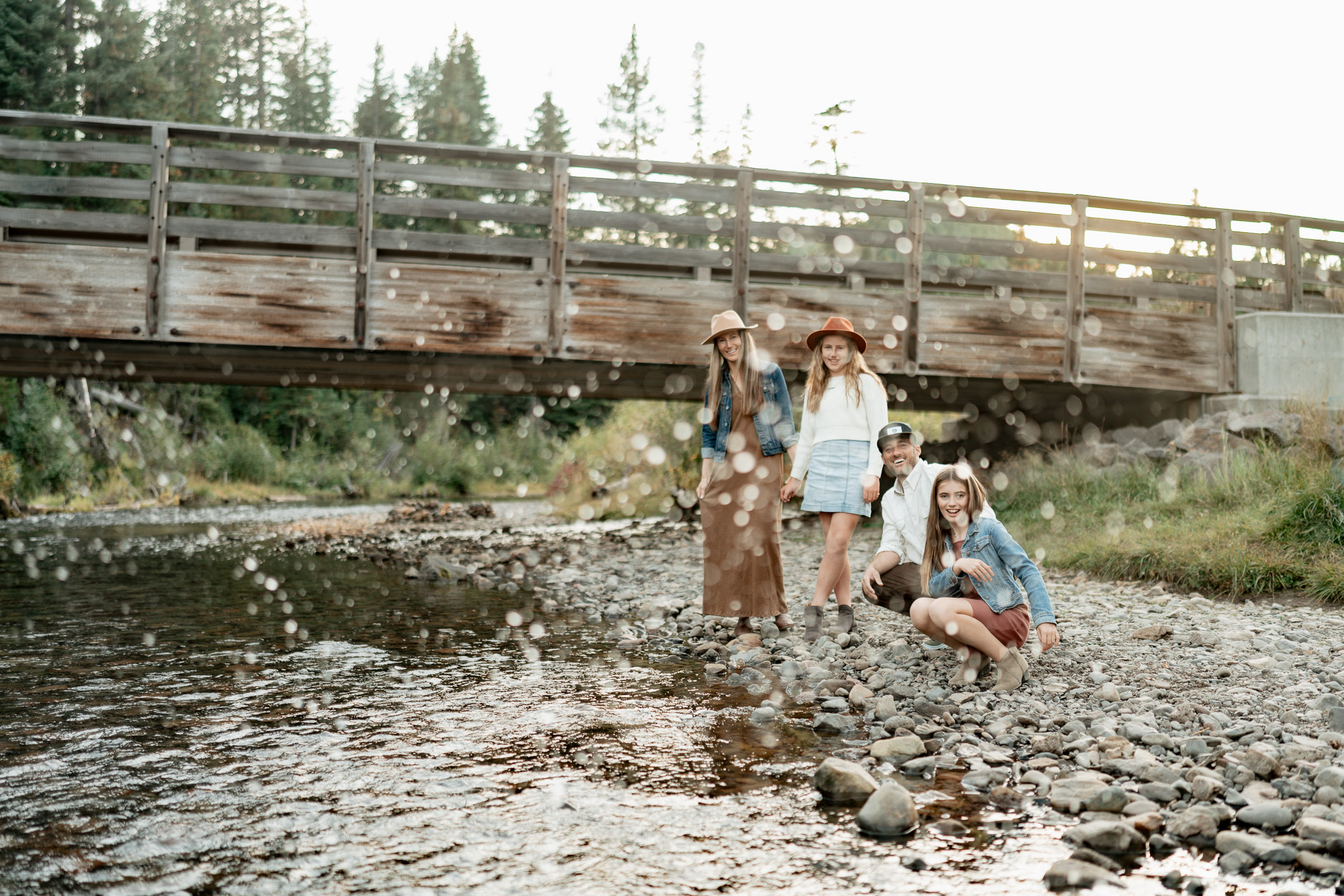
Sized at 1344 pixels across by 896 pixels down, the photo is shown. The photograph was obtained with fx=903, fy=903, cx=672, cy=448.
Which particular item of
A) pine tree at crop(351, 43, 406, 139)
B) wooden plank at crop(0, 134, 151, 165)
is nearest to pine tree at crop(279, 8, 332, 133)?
pine tree at crop(351, 43, 406, 139)

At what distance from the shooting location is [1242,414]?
35.4 feet

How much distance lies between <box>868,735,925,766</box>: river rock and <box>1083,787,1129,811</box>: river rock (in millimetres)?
705

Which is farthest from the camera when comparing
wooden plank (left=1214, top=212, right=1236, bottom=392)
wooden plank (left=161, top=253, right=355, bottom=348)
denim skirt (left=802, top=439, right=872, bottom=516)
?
wooden plank (left=1214, top=212, right=1236, bottom=392)

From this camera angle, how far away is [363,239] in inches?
391

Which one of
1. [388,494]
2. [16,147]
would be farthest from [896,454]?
[388,494]

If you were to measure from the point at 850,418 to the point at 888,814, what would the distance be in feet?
10.5

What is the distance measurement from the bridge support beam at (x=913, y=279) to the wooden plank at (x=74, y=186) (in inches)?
336

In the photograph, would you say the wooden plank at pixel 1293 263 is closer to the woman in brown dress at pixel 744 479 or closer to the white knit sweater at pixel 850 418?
the white knit sweater at pixel 850 418

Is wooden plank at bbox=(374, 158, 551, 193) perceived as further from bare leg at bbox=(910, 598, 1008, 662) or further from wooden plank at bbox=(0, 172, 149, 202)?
bare leg at bbox=(910, 598, 1008, 662)

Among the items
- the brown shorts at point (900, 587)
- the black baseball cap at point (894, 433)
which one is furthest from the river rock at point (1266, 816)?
the black baseball cap at point (894, 433)

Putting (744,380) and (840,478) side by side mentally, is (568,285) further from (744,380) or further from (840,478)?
(840,478)

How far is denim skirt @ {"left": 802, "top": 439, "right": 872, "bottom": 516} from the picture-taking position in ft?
18.5

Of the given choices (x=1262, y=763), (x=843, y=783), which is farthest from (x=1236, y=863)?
(x=843, y=783)

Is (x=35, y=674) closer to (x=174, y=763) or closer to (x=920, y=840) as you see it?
(x=174, y=763)
